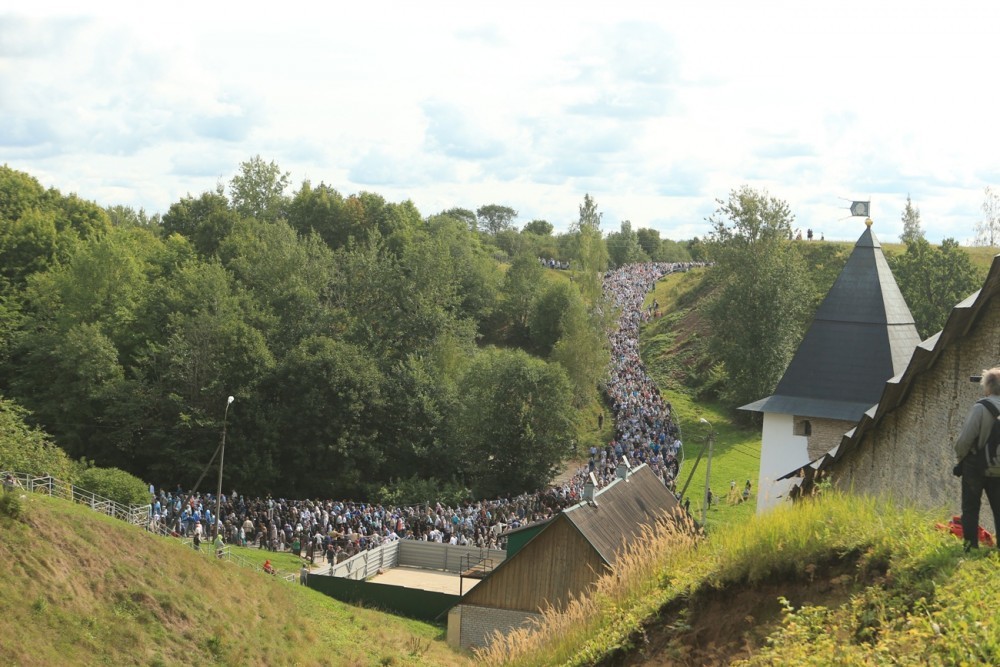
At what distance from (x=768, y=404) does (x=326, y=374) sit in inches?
1123

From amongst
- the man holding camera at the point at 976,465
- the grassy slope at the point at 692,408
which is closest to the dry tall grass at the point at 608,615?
the man holding camera at the point at 976,465

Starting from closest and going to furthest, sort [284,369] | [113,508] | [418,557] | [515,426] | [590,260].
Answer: [113,508] < [418,557] < [515,426] < [284,369] < [590,260]

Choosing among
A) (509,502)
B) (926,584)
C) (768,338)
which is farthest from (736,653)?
(768,338)

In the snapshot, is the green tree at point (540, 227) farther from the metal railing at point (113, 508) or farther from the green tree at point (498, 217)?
the metal railing at point (113, 508)

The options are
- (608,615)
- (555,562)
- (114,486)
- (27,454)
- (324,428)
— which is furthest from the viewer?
(324,428)

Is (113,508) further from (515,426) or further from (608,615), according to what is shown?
(608,615)

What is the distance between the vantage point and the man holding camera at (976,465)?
6.63 metres

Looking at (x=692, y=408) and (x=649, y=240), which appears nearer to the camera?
(x=692, y=408)

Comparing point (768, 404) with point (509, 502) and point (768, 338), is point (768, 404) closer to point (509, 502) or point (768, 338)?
point (509, 502)

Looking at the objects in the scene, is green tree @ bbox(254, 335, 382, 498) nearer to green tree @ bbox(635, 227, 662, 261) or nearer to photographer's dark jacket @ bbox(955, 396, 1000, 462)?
photographer's dark jacket @ bbox(955, 396, 1000, 462)

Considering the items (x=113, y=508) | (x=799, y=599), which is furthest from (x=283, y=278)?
(x=799, y=599)

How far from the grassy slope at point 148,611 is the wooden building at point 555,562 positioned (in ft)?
3.85

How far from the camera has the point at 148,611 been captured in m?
22.9

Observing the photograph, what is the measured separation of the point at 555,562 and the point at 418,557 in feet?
36.7
